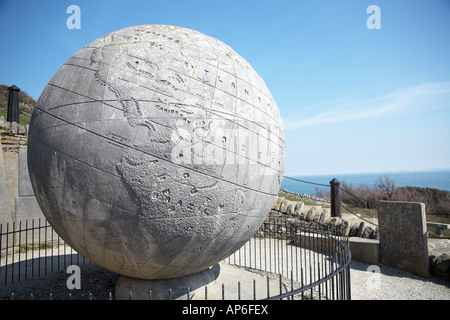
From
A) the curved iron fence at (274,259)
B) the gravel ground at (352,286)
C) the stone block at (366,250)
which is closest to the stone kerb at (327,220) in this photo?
the curved iron fence at (274,259)

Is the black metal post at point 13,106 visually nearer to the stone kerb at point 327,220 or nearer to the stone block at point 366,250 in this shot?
the stone kerb at point 327,220

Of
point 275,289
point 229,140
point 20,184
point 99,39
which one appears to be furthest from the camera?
point 20,184

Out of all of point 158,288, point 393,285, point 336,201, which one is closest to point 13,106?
point 158,288

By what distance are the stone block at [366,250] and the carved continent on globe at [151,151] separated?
16.9 ft

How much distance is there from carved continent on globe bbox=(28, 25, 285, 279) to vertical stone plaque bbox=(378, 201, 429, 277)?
487 cm

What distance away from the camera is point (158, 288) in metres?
3.99

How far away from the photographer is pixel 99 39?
3863 mm

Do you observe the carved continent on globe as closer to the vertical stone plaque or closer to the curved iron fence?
the curved iron fence

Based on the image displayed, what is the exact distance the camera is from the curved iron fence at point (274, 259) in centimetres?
462

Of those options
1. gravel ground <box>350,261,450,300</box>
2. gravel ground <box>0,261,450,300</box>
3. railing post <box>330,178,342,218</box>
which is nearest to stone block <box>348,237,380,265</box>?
gravel ground <box>350,261,450,300</box>

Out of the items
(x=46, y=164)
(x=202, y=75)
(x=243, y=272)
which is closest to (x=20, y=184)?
(x=46, y=164)

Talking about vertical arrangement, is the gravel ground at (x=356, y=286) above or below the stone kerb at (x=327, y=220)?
below

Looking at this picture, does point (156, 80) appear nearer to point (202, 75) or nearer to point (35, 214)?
point (202, 75)

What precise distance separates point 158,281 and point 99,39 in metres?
3.55
